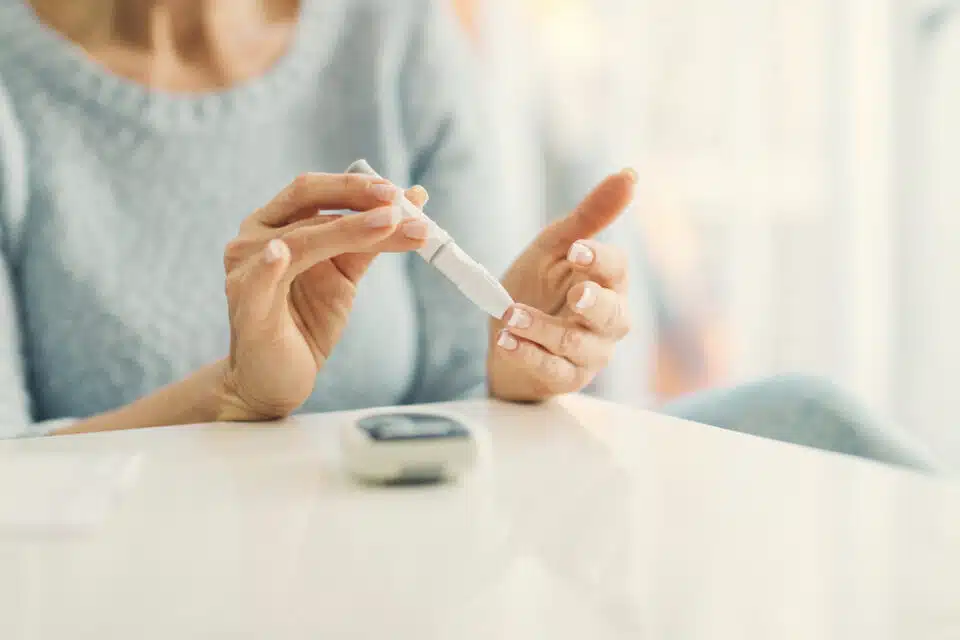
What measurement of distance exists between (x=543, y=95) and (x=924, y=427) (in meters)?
0.94

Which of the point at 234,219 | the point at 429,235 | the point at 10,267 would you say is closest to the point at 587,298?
the point at 429,235

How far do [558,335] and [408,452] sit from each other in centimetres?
21

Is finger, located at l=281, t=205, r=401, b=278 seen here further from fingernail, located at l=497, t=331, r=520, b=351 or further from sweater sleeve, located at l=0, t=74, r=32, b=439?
sweater sleeve, located at l=0, t=74, r=32, b=439

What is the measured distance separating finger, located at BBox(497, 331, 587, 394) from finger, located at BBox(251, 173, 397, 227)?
0.38 feet

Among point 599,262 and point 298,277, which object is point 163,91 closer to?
point 298,277

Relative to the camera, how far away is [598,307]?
1.82 feet

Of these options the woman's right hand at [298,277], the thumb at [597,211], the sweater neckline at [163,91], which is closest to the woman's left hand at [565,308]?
the thumb at [597,211]

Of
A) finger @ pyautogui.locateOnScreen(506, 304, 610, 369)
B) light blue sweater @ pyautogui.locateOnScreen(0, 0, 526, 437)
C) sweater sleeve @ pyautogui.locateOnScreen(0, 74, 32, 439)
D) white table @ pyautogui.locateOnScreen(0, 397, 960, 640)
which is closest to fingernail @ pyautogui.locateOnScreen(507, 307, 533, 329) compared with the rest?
finger @ pyautogui.locateOnScreen(506, 304, 610, 369)

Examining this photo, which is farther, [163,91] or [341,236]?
[163,91]

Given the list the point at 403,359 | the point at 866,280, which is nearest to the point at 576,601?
the point at 403,359

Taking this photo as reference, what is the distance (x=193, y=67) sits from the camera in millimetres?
766

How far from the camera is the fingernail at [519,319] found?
0.52m

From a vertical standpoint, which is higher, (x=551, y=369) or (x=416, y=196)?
(x=416, y=196)

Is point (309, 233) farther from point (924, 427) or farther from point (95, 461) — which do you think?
point (924, 427)
